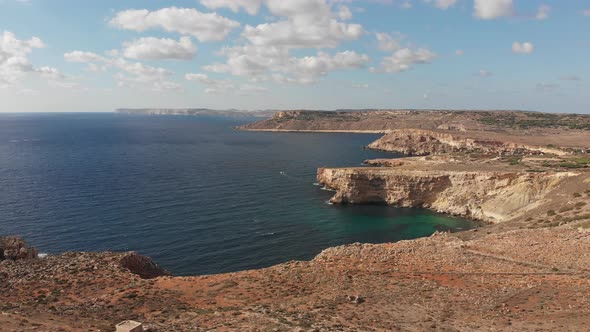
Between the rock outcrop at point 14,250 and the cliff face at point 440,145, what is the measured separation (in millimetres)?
125295

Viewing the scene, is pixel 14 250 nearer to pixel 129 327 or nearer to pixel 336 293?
pixel 129 327

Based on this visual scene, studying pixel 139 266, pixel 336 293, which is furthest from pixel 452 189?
pixel 139 266

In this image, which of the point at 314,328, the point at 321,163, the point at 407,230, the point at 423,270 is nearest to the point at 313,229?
the point at 407,230

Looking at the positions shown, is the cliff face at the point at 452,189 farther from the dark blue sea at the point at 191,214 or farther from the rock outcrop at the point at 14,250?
the rock outcrop at the point at 14,250

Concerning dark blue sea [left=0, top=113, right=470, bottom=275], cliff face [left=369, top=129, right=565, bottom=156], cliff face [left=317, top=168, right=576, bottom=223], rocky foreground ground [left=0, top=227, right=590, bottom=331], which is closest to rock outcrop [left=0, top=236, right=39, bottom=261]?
rocky foreground ground [left=0, top=227, right=590, bottom=331]

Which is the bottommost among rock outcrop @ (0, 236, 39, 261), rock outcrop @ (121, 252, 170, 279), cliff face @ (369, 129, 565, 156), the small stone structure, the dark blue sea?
the dark blue sea

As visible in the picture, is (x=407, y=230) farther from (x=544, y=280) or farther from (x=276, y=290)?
(x=276, y=290)

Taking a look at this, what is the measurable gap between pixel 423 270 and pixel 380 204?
152ft

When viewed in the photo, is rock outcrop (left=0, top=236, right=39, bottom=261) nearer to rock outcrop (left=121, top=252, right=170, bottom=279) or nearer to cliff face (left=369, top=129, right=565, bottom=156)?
rock outcrop (left=121, top=252, right=170, bottom=279)

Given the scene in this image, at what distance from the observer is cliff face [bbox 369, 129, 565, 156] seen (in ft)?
429

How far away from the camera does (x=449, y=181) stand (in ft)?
246

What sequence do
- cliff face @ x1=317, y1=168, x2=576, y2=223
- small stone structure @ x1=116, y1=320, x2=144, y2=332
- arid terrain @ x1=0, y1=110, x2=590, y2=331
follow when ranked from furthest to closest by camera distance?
cliff face @ x1=317, y1=168, x2=576, y2=223 < arid terrain @ x1=0, y1=110, x2=590, y2=331 < small stone structure @ x1=116, y1=320, x2=144, y2=332

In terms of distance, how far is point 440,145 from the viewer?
158250mm

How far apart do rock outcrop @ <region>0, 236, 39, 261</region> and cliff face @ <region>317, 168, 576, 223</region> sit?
51.0m
